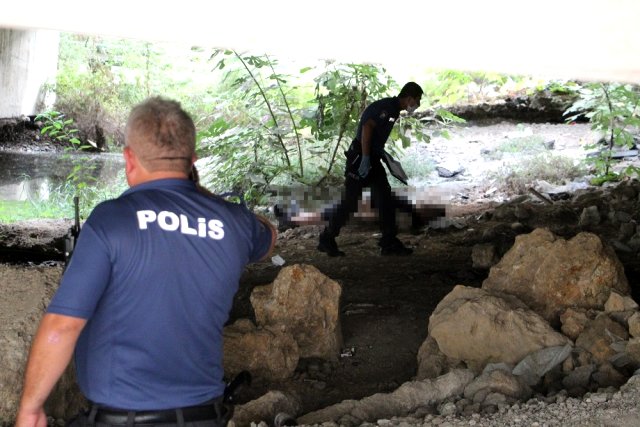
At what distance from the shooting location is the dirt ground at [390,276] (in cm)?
458

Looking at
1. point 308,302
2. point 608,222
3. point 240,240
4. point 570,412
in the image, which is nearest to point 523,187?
point 608,222

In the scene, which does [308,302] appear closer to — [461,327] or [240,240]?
[461,327]

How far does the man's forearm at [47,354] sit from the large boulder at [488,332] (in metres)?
2.52

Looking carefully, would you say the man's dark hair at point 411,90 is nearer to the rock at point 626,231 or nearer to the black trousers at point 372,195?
the black trousers at point 372,195

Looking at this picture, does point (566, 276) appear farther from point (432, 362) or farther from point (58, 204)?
point (58, 204)

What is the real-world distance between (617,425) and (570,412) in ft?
0.63

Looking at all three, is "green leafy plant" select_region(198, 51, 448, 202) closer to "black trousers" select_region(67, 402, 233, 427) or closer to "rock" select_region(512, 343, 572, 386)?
"rock" select_region(512, 343, 572, 386)

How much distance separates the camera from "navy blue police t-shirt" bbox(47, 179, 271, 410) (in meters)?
2.10

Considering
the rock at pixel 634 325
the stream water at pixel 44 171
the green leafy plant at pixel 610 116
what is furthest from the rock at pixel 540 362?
the stream water at pixel 44 171

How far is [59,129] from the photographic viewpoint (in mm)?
12773

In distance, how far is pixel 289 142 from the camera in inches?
419

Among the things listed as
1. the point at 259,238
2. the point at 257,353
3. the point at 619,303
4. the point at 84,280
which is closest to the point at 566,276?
the point at 619,303

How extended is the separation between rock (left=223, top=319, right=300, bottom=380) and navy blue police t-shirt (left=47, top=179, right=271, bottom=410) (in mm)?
2008

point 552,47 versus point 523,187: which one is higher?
point 552,47
